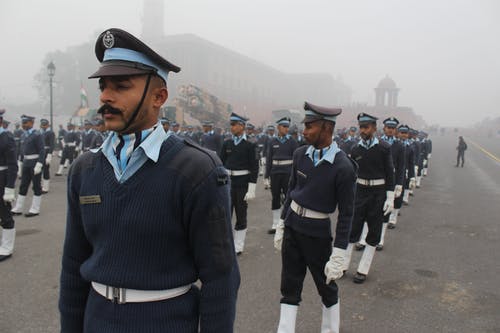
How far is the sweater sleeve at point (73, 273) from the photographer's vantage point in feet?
5.94

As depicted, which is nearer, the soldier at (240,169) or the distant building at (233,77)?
the soldier at (240,169)

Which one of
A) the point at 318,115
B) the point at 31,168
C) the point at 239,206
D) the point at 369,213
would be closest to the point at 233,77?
the point at 31,168

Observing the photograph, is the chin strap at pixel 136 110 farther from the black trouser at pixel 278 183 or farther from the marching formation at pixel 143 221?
the black trouser at pixel 278 183

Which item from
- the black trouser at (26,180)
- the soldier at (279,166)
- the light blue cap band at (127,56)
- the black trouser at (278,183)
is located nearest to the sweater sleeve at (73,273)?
the light blue cap band at (127,56)

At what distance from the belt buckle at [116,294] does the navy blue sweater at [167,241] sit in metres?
0.02

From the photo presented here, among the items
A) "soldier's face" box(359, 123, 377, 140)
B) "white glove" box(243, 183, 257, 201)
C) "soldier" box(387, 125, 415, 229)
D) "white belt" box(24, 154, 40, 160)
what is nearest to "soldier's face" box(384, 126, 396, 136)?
"soldier" box(387, 125, 415, 229)

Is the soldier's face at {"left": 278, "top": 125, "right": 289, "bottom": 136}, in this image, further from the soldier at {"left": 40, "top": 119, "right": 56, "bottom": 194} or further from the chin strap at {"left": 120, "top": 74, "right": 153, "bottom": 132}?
the soldier at {"left": 40, "top": 119, "right": 56, "bottom": 194}

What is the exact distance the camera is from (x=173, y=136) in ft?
5.79

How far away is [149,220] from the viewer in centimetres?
156

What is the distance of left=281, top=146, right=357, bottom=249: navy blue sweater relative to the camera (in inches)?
142

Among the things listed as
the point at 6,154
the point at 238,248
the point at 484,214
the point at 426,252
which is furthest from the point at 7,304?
the point at 484,214

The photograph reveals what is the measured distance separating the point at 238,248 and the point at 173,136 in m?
4.85

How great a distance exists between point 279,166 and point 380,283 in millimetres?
3623

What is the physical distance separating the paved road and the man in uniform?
2554mm
